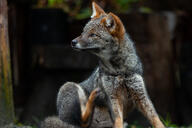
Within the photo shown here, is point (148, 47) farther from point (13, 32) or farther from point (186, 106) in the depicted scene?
point (13, 32)

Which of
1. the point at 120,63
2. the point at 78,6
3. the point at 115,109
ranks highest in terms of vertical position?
the point at 78,6

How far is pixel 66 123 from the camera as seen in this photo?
17.7 feet

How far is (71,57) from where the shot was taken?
31.7ft

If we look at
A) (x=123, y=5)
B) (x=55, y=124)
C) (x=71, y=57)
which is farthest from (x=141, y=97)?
(x=123, y=5)

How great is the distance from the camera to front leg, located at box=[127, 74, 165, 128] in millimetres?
5422

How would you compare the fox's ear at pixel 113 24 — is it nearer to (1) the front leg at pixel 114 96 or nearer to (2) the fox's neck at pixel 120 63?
(2) the fox's neck at pixel 120 63

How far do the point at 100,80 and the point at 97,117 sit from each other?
0.60 metres

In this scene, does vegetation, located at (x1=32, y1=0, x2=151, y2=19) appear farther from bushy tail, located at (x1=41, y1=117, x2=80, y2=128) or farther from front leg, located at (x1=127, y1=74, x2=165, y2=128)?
bushy tail, located at (x1=41, y1=117, x2=80, y2=128)

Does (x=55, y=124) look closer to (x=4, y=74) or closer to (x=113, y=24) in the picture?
(x=113, y=24)

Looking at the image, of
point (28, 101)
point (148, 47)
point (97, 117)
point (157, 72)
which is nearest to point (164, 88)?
point (157, 72)

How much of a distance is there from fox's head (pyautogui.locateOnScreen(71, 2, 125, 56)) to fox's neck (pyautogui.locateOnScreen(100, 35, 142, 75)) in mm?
84

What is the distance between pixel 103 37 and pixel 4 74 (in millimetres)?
2089

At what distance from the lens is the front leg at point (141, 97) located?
17.8ft

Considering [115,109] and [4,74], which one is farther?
[4,74]
